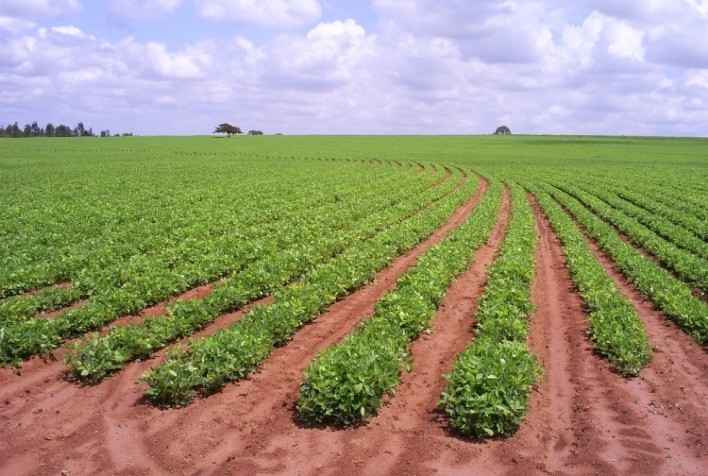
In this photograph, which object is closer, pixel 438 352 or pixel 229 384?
pixel 229 384

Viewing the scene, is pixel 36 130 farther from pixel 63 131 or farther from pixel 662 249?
pixel 662 249

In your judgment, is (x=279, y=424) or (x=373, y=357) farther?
(x=373, y=357)

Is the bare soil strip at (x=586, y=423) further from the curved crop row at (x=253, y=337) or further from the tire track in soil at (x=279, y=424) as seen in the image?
the curved crop row at (x=253, y=337)

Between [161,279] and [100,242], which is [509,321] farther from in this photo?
[100,242]

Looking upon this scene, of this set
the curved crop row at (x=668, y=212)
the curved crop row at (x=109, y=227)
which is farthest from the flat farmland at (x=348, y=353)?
the curved crop row at (x=668, y=212)

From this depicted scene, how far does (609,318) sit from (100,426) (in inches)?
360

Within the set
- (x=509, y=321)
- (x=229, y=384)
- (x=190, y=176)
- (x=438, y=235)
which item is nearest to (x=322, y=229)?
(x=438, y=235)

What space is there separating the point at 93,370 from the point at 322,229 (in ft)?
42.0

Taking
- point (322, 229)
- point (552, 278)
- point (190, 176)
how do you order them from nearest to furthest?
point (552, 278)
point (322, 229)
point (190, 176)

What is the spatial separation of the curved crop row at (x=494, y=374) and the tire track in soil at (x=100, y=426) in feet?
8.75

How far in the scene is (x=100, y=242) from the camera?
18.2 meters

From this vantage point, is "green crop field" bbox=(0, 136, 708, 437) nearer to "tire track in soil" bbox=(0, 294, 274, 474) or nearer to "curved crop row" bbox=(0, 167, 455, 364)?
"curved crop row" bbox=(0, 167, 455, 364)

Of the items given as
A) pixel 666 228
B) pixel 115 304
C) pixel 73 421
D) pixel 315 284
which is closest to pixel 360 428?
pixel 73 421

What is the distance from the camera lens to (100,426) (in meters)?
7.38
